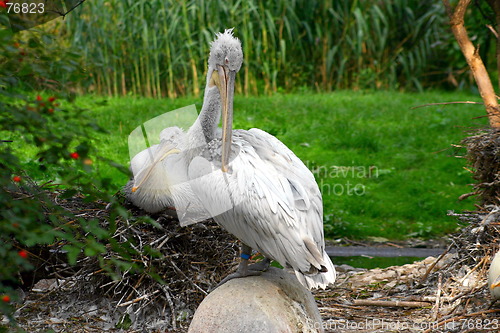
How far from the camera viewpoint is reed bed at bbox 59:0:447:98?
1147 centimetres

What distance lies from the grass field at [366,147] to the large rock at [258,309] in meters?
2.94

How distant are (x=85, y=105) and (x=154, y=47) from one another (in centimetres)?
179

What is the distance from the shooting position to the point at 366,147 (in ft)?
29.6

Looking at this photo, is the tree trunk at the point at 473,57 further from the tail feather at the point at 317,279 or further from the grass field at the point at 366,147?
the tail feather at the point at 317,279

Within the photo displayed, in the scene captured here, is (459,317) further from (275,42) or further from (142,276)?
(275,42)

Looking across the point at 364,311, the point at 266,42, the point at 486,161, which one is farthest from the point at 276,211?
the point at 266,42

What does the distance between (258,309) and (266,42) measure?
8.64 m

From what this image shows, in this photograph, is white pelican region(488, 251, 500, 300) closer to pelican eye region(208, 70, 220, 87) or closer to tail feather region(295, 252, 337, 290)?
tail feather region(295, 252, 337, 290)

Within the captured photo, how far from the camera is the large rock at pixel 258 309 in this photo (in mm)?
3598

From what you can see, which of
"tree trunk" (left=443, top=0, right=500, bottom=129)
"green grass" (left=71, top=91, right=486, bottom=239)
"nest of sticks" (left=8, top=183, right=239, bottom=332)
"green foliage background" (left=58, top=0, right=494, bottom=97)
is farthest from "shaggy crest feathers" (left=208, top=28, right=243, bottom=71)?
"green foliage background" (left=58, top=0, right=494, bottom=97)

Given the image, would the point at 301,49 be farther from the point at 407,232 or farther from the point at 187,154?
the point at 187,154

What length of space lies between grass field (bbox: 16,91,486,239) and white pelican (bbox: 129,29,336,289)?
272 centimetres

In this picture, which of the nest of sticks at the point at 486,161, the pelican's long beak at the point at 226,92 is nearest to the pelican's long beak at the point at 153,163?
the pelican's long beak at the point at 226,92

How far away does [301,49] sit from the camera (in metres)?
12.2
